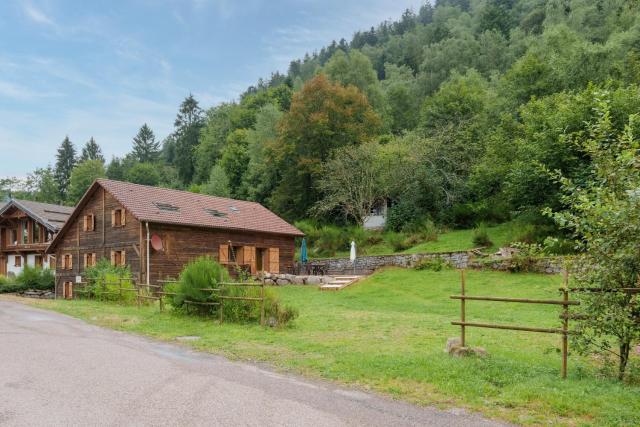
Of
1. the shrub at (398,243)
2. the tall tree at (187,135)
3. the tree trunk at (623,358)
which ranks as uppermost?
the tall tree at (187,135)

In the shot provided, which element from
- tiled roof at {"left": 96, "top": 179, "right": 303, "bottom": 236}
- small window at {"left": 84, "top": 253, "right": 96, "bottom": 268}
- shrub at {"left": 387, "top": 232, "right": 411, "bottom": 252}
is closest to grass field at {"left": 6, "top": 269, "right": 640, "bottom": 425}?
tiled roof at {"left": 96, "top": 179, "right": 303, "bottom": 236}

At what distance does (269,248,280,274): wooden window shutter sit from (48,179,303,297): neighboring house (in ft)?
0.20

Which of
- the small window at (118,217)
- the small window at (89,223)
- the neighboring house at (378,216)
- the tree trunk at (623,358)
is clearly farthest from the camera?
the neighboring house at (378,216)

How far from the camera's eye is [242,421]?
5.69m

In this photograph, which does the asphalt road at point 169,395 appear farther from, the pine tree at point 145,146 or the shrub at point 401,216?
the pine tree at point 145,146

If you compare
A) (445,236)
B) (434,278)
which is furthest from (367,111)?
(434,278)

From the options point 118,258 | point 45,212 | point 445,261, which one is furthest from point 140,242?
point 45,212

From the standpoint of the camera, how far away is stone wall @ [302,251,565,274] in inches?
816

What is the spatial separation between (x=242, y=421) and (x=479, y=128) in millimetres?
35848

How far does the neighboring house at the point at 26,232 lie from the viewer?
36375mm

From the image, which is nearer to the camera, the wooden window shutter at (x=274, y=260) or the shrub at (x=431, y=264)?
the shrub at (x=431, y=264)

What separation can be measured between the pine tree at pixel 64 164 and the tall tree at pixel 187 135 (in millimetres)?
22180

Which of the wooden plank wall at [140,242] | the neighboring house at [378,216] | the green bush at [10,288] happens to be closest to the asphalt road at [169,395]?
the wooden plank wall at [140,242]

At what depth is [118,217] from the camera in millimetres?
27047
